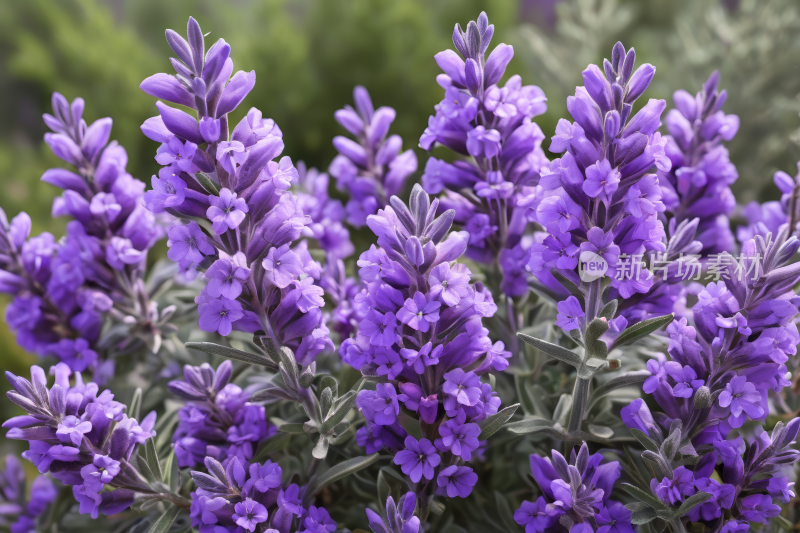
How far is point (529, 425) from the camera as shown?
502 mm

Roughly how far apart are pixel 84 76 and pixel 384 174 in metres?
1.13

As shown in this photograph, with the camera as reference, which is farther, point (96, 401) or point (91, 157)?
point (91, 157)

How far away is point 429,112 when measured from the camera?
4.28 feet

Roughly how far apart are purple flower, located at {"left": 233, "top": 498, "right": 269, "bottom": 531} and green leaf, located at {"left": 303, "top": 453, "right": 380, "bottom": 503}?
5 cm

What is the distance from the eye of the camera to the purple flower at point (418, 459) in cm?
48

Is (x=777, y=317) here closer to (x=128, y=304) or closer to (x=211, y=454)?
(x=211, y=454)

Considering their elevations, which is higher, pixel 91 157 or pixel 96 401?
pixel 91 157

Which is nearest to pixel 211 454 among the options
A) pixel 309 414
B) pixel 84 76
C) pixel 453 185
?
pixel 309 414

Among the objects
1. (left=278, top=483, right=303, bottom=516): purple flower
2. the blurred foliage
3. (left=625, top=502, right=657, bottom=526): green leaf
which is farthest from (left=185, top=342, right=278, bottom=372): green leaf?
the blurred foliage

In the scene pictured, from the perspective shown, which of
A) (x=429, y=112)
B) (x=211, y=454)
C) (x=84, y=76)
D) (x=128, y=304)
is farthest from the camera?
(x=84, y=76)

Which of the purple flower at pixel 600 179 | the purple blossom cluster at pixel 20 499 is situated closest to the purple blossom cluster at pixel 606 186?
the purple flower at pixel 600 179

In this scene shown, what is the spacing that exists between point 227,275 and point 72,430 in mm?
174

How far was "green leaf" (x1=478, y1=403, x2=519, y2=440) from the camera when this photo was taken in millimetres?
478

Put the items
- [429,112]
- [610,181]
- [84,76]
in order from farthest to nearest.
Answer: [84,76], [429,112], [610,181]
